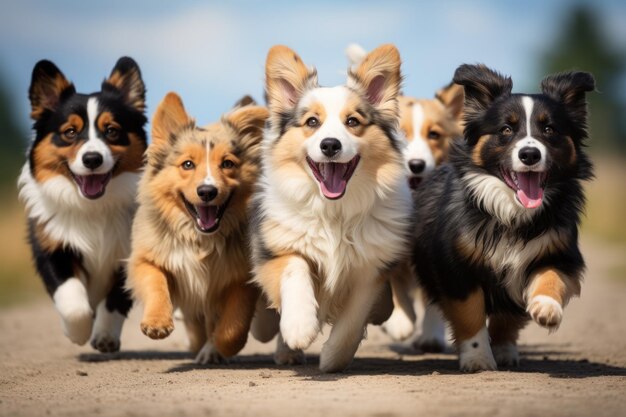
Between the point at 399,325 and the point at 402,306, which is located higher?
the point at 402,306

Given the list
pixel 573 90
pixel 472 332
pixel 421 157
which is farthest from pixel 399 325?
pixel 573 90

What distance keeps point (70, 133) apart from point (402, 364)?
10.3ft

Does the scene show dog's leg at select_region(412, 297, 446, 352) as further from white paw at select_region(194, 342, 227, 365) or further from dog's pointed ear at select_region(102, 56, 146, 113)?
dog's pointed ear at select_region(102, 56, 146, 113)

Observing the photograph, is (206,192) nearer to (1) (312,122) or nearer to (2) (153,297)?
(2) (153,297)

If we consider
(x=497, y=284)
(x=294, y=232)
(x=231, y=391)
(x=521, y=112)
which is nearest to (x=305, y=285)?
(x=294, y=232)

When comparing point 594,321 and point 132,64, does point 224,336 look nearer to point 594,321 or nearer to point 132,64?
point 132,64

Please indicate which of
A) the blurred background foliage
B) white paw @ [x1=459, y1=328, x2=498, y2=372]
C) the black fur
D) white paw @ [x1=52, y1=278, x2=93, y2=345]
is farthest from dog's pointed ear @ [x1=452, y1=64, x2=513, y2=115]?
the blurred background foliage

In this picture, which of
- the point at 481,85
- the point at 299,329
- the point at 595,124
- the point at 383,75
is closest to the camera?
the point at 299,329

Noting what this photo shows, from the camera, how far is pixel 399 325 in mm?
7215

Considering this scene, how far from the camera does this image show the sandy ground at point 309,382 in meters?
4.36

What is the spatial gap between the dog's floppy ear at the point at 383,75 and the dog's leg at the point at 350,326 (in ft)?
4.03

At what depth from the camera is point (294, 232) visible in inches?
226

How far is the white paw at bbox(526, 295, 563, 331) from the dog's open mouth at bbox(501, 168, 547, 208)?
677 mm

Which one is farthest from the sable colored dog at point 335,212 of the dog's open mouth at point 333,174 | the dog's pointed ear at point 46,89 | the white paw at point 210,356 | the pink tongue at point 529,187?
the dog's pointed ear at point 46,89
